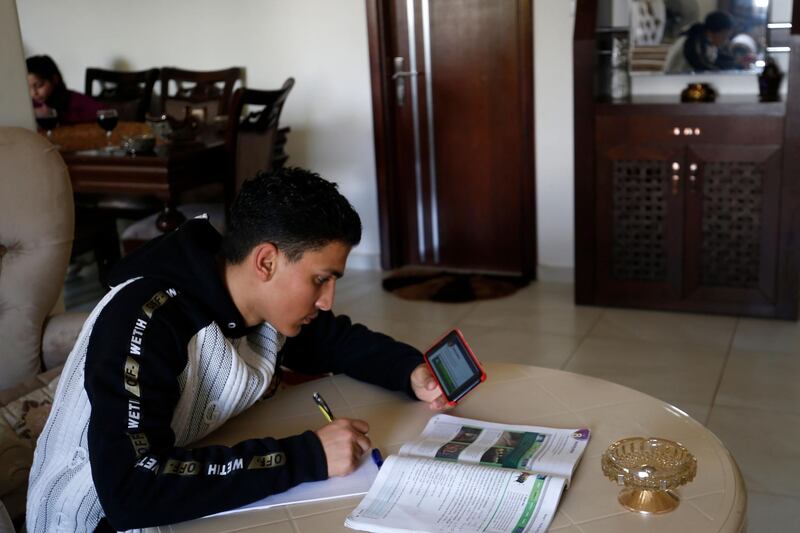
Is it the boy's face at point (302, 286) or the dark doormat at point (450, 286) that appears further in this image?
the dark doormat at point (450, 286)

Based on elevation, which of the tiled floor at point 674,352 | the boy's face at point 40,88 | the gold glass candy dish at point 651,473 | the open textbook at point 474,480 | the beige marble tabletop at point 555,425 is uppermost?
the boy's face at point 40,88

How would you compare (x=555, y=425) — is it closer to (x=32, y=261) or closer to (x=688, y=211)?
(x=32, y=261)

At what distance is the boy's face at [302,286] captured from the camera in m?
1.40

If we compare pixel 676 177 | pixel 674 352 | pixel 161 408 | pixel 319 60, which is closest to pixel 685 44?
pixel 676 177

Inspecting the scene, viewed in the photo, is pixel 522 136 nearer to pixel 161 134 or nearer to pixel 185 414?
pixel 161 134

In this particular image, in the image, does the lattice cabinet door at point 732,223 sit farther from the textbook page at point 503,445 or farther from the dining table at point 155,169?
the textbook page at point 503,445

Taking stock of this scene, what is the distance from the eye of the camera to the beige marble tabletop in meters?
1.19

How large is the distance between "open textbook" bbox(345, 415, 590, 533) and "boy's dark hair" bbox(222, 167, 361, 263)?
1.17 feet

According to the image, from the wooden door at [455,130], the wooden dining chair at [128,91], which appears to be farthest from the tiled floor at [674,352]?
the wooden dining chair at [128,91]

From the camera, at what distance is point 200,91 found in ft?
15.1

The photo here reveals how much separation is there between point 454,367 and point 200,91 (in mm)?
3382

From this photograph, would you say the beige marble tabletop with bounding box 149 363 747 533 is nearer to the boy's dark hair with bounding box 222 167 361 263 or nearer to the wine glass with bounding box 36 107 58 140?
the boy's dark hair with bounding box 222 167 361 263

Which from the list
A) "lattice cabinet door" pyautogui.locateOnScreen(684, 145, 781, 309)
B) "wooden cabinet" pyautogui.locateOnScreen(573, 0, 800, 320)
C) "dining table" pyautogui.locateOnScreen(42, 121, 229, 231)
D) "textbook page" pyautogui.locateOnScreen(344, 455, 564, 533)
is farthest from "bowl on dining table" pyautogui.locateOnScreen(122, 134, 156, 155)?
"textbook page" pyautogui.locateOnScreen(344, 455, 564, 533)

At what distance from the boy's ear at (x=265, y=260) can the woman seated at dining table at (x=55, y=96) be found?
324cm
